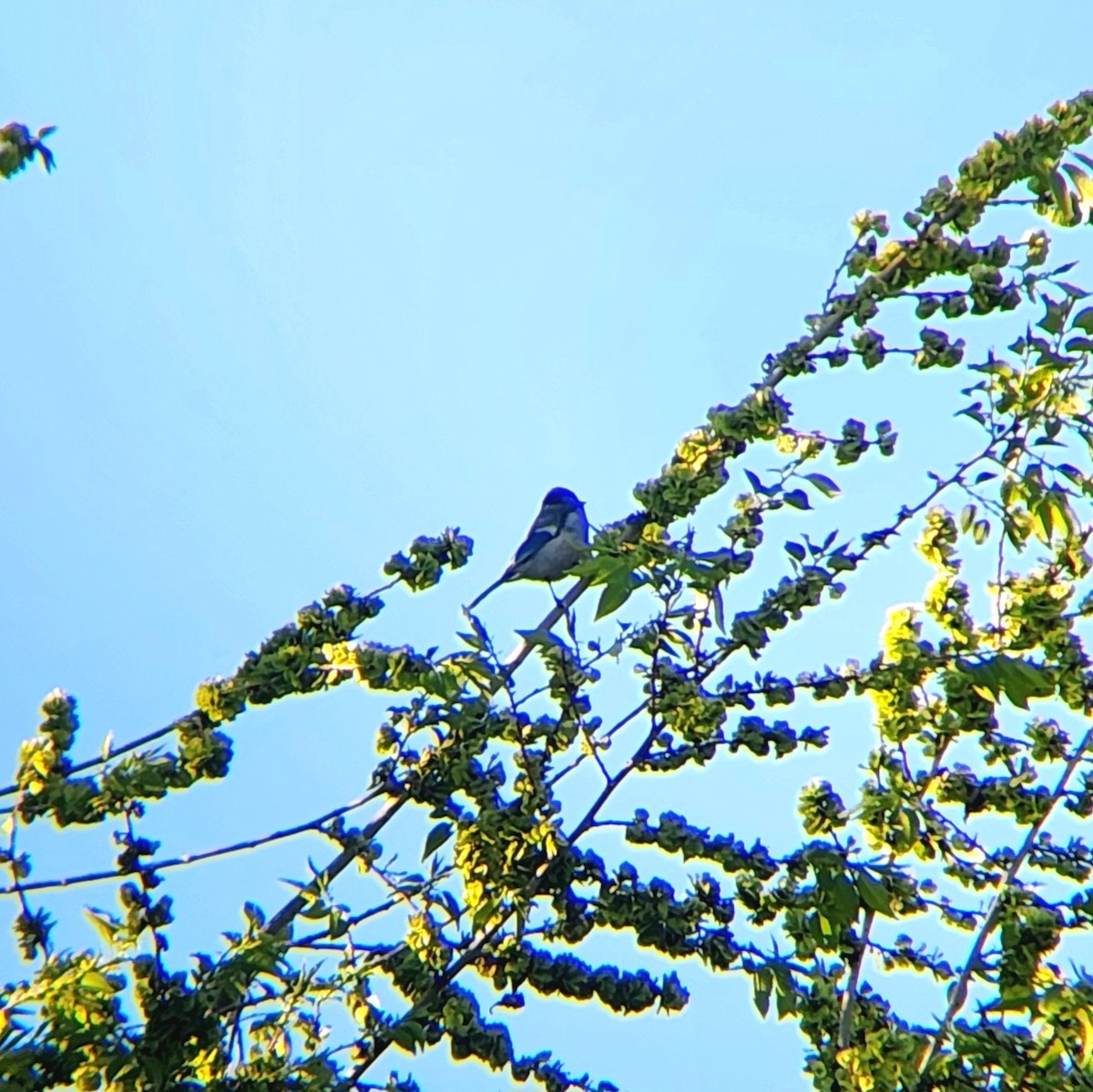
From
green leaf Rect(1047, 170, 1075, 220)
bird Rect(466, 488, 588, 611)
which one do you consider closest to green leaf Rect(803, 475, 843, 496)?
green leaf Rect(1047, 170, 1075, 220)

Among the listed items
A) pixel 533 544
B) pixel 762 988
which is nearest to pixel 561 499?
pixel 533 544

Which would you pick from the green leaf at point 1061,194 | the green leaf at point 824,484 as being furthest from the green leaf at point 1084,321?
the green leaf at point 824,484

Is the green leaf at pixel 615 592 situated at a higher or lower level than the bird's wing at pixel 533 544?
lower

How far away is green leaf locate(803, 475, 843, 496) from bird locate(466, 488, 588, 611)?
2.73 m

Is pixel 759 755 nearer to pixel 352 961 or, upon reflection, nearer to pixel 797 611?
pixel 797 611

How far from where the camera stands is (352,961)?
148 inches

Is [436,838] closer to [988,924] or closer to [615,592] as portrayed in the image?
[615,592]

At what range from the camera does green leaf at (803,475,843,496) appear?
4035 mm

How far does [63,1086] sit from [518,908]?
3.56ft

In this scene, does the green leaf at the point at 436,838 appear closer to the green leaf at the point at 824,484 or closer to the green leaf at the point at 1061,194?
the green leaf at the point at 824,484

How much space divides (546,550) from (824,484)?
300cm

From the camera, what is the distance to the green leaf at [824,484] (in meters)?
4.04

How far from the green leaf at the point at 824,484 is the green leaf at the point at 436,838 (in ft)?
4.16

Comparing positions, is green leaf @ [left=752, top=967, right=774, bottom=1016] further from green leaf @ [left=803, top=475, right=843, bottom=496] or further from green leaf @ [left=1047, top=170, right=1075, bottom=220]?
green leaf @ [left=1047, top=170, right=1075, bottom=220]
